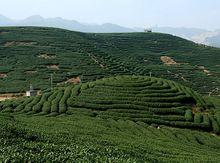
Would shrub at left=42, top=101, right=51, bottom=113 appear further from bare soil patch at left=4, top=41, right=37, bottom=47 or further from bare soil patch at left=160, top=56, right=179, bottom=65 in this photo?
bare soil patch at left=160, top=56, right=179, bottom=65

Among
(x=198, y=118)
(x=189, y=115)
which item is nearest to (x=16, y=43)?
(x=189, y=115)

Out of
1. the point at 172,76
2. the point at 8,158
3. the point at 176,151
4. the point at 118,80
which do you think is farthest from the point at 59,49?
the point at 8,158

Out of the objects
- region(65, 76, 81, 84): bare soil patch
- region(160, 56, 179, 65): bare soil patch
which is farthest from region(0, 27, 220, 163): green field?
region(65, 76, 81, 84): bare soil patch

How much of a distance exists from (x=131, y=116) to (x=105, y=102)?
5317 mm

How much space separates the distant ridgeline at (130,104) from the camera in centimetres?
6225

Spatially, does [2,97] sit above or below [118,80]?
below

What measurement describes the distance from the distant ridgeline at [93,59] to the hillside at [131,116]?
2210 cm

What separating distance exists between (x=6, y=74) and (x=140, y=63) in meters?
44.9

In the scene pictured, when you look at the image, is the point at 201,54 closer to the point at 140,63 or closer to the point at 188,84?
the point at 140,63

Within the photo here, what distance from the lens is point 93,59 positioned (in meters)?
120

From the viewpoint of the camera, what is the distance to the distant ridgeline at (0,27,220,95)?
100569mm

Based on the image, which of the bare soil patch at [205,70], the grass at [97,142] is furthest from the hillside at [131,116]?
the bare soil patch at [205,70]

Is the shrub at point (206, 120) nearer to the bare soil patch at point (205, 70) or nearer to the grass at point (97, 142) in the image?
the grass at point (97, 142)

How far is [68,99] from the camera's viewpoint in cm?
6662
